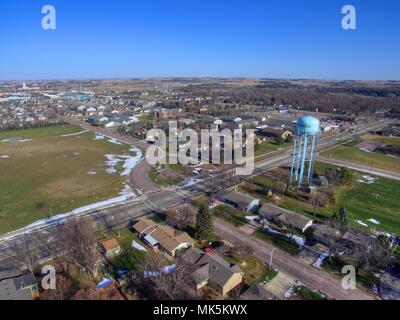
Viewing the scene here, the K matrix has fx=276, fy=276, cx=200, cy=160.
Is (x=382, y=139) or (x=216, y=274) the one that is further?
(x=382, y=139)

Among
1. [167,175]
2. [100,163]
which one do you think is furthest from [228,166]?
[100,163]

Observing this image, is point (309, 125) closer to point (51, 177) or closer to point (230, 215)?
point (230, 215)

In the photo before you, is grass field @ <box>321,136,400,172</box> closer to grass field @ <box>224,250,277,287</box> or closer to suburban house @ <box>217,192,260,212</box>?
suburban house @ <box>217,192,260,212</box>

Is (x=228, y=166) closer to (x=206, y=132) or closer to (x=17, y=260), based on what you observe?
(x=206, y=132)

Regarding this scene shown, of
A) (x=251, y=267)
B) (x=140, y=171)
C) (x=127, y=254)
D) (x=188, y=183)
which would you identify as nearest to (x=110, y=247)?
(x=127, y=254)

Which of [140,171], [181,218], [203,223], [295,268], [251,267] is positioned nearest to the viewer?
[295,268]

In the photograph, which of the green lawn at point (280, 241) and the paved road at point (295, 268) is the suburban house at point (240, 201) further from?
the green lawn at point (280, 241)
